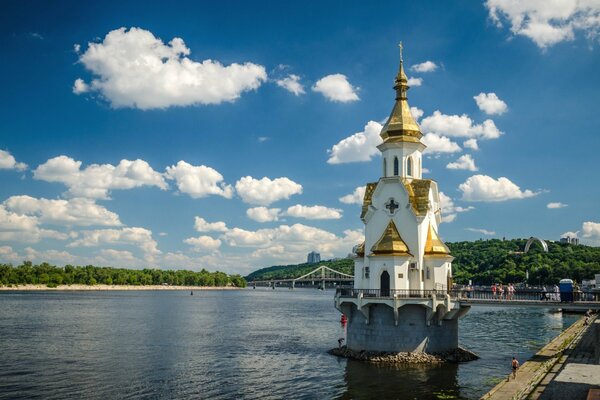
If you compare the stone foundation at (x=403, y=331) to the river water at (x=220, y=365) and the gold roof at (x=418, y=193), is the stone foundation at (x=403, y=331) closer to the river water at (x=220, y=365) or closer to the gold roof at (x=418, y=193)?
the river water at (x=220, y=365)

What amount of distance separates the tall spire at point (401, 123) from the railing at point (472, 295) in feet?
38.5

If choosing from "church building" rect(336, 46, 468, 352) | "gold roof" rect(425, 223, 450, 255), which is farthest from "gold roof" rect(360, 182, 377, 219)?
"gold roof" rect(425, 223, 450, 255)

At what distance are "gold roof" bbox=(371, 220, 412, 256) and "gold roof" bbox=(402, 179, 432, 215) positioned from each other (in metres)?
2.24

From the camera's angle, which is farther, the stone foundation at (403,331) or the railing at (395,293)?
the railing at (395,293)

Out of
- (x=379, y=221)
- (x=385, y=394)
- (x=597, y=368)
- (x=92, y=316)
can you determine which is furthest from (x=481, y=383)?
(x=92, y=316)

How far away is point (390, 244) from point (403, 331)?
628 centimetres

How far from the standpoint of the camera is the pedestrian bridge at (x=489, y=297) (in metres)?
40.2

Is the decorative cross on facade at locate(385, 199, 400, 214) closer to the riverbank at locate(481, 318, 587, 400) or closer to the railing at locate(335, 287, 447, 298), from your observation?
the railing at locate(335, 287, 447, 298)

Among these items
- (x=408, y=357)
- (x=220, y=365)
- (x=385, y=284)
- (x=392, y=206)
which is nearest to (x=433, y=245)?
(x=392, y=206)

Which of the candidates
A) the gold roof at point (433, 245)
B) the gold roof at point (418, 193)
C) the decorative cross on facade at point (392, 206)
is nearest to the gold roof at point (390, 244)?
the decorative cross on facade at point (392, 206)

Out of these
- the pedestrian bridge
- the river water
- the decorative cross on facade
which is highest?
the decorative cross on facade

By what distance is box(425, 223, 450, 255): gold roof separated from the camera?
4306 centimetres

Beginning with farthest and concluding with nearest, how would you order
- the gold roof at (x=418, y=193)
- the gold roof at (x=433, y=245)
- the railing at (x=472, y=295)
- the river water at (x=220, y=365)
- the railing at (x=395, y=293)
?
the gold roof at (x=433, y=245), the gold roof at (x=418, y=193), the railing at (x=472, y=295), the railing at (x=395, y=293), the river water at (x=220, y=365)

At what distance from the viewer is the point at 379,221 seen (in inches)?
1737
